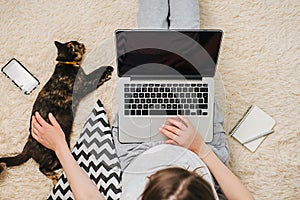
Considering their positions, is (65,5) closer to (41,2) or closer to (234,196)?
(41,2)

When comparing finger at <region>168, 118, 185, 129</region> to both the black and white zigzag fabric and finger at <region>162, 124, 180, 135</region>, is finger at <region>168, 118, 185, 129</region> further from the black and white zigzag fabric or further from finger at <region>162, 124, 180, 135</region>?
the black and white zigzag fabric

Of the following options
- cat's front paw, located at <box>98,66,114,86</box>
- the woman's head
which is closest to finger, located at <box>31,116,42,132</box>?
cat's front paw, located at <box>98,66,114,86</box>

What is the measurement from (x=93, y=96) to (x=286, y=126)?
2.01ft

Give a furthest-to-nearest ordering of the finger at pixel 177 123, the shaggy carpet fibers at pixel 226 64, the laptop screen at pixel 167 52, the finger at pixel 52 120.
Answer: the shaggy carpet fibers at pixel 226 64
the finger at pixel 52 120
the finger at pixel 177 123
the laptop screen at pixel 167 52

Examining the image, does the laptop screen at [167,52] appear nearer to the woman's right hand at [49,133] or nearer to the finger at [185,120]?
the finger at [185,120]

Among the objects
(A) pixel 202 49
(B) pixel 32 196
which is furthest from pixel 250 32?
(B) pixel 32 196

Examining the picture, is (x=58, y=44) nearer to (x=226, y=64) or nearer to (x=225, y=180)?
(x=226, y=64)

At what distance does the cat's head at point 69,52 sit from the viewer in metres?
1.40

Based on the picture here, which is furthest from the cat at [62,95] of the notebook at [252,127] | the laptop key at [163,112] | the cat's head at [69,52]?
the notebook at [252,127]

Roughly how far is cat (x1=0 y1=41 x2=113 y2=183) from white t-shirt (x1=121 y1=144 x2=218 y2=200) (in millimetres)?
326

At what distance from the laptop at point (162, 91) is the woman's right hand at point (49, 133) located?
19 centimetres

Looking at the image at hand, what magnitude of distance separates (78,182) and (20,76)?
475 millimetres

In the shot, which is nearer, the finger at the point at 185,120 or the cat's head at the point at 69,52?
the finger at the point at 185,120

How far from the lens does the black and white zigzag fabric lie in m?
1.28
